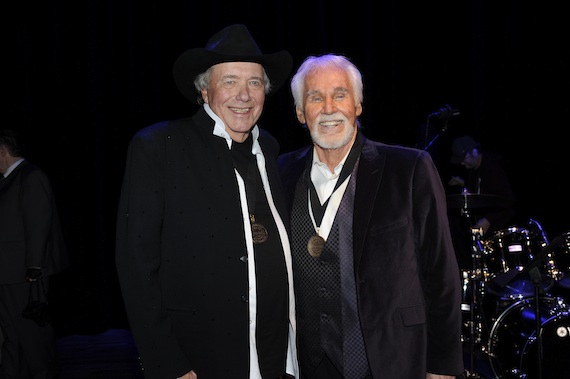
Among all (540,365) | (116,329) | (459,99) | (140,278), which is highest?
(459,99)

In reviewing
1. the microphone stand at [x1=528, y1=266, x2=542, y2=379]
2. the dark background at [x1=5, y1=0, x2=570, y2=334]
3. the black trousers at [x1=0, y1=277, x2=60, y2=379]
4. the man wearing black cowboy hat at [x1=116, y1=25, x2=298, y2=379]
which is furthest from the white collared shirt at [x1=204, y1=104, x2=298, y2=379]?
the dark background at [x1=5, y1=0, x2=570, y2=334]

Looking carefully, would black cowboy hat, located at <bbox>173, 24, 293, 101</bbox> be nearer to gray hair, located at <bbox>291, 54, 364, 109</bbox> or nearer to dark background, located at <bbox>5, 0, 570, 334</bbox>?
gray hair, located at <bbox>291, 54, 364, 109</bbox>

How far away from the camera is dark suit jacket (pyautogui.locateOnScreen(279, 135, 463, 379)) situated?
2342 millimetres

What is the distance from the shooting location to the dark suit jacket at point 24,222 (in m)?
4.82

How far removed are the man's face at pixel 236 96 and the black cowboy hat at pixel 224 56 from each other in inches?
1.5

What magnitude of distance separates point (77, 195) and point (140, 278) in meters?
5.25

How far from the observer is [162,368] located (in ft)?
6.82

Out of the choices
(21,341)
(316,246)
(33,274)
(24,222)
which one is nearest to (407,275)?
(316,246)

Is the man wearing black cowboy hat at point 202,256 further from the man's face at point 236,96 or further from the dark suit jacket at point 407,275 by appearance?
the dark suit jacket at point 407,275

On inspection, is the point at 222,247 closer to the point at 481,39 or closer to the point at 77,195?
the point at 77,195

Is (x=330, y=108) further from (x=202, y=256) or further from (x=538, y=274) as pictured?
(x=538, y=274)

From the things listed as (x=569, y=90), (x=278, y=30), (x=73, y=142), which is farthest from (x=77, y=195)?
(x=569, y=90)

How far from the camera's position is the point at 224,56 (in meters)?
2.44

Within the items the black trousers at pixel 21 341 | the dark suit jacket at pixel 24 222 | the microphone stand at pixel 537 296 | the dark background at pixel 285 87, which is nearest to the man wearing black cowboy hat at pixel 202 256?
the microphone stand at pixel 537 296
